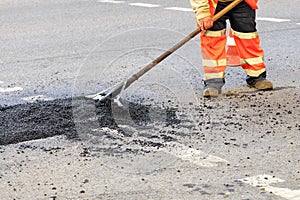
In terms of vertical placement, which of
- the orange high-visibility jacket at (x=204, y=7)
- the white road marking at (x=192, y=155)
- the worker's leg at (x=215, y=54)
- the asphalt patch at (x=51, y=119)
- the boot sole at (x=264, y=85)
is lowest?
the boot sole at (x=264, y=85)

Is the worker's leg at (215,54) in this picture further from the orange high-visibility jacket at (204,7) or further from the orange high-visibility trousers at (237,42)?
the orange high-visibility jacket at (204,7)

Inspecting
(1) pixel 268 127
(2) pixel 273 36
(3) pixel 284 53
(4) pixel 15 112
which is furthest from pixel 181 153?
(2) pixel 273 36

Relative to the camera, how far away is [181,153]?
5.06 m

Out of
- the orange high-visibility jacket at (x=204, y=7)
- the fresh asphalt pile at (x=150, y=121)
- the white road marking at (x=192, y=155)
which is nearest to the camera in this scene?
the white road marking at (x=192, y=155)

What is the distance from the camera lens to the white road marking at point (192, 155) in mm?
4852

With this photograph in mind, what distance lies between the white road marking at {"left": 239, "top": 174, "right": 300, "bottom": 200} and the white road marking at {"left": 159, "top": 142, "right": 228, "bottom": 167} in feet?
1.23

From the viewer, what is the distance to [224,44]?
22.4ft

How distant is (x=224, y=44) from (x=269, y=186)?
2.65 m

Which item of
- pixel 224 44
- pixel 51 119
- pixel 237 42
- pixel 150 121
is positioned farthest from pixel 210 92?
pixel 51 119

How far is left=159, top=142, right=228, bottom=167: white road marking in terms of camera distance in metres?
4.85

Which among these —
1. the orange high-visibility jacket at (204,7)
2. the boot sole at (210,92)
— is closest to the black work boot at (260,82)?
the boot sole at (210,92)

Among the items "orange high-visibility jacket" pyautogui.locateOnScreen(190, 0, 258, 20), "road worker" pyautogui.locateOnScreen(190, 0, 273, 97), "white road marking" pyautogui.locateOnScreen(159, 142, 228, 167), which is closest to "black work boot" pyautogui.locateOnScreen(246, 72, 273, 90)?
"road worker" pyautogui.locateOnScreen(190, 0, 273, 97)

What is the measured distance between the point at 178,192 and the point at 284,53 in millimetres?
4553

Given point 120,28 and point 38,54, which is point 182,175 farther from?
point 120,28
